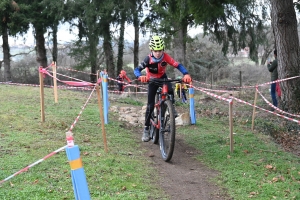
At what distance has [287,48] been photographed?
9.68 m

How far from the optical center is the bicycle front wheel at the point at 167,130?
5688 millimetres

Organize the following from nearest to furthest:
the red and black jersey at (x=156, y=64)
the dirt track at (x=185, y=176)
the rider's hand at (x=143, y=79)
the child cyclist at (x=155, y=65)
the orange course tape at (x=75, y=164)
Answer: the orange course tape at (x=75, y=164), the dirt track at (x=185, y=176), the rider's hand at (x=143, y=79), the child cyclist at (x=155, y=65), the red and black jersey at (x=156, y=64)

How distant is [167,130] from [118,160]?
967mm

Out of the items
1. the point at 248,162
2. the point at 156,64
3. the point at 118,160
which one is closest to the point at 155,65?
the point at 156,64

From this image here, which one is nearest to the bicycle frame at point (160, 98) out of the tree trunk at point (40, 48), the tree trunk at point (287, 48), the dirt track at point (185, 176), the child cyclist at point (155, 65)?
the child cyclist at point (155, 65)

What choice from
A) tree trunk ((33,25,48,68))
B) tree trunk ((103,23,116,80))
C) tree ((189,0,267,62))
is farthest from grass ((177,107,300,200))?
tree trunk ((33,25,48,68))

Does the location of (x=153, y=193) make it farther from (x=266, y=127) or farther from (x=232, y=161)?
(x=266, y=127)

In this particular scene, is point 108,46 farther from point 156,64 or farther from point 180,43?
point 156,64

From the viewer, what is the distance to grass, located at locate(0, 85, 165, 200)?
430 centimetres

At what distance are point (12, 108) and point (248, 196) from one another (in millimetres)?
7179

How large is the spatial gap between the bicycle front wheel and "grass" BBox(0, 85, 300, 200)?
396mm

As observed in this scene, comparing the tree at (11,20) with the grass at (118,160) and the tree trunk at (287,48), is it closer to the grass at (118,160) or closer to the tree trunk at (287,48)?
the grass at (118,160)

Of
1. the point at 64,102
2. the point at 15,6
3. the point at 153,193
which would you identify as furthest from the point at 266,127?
the point at 15,6

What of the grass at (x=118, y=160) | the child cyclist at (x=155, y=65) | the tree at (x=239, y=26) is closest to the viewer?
the grass at (x=118, y=160)
